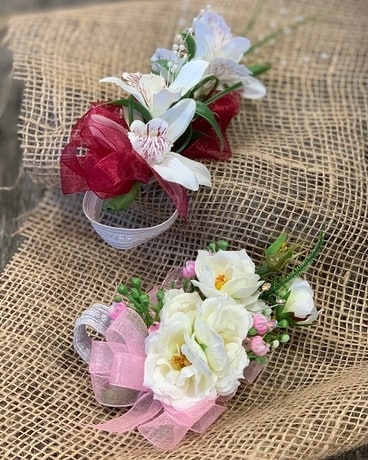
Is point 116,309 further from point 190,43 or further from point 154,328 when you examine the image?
point 190,43

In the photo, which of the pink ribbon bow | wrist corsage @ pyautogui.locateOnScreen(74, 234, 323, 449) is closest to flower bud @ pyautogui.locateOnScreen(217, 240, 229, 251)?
wrist corsage @ pyautogui.locateOnScreen(74, 234, 323, 449)

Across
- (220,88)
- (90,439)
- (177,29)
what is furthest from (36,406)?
(177,29)

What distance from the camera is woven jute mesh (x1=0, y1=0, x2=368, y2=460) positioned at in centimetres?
62

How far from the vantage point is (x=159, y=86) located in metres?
0.69

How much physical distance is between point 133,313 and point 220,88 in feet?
0.95

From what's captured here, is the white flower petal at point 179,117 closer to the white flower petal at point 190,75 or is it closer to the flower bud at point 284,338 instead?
the white flower petal at point 190,75

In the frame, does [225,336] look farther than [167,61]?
No

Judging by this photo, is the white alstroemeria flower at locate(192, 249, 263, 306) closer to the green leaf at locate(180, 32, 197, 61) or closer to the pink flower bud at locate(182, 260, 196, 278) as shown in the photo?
the pink flower bud at locate(182, 260, 196, 278)

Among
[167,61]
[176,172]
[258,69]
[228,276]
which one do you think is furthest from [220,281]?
[258,69]

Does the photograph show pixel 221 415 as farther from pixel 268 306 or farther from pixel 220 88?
pixel 220 88

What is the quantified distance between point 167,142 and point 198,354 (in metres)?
0.21

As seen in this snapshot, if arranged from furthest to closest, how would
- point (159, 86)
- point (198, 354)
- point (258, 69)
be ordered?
point (258, 69) < point (159, 86) < point (198, 354)

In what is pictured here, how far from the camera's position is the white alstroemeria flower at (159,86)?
0.68 meters

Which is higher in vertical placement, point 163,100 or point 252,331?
point 163,100
